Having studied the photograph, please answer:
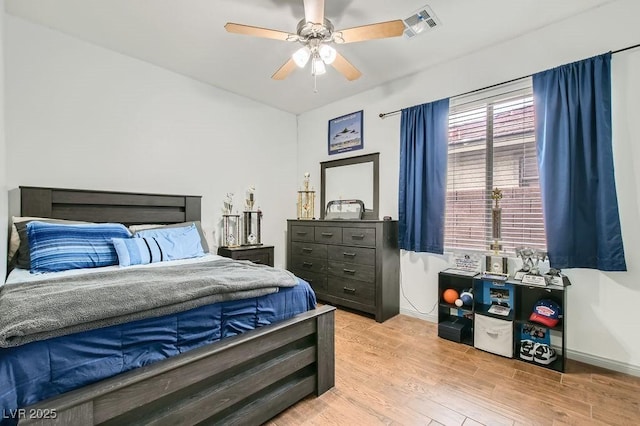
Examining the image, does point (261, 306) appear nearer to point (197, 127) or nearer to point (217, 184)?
point (217, 184)

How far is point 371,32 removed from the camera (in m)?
1.97

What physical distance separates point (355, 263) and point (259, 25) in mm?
2396

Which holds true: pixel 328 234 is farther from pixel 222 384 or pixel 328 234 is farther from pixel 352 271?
pixel 222 384

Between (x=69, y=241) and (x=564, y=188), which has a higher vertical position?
(x=564, y=188)

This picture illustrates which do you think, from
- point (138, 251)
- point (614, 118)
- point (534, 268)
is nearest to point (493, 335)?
point (534, 268)

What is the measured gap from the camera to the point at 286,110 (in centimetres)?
429

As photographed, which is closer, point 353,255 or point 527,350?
point 527,350

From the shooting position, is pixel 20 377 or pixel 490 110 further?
pixel 490 110

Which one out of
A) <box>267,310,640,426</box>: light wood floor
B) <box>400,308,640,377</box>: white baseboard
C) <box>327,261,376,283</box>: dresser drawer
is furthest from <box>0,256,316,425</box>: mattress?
<box>400,308,640,377</box>: white baseboard

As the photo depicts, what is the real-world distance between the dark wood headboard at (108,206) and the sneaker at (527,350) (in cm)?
328

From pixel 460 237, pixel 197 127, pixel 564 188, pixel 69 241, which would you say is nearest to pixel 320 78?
pixel 197 127

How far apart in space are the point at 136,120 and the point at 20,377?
261 cm

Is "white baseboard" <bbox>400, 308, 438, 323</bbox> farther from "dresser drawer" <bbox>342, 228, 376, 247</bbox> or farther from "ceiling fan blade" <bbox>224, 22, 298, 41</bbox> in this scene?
"ceiling fan blade" <bbox>224, 22, 298, 41</bbox>

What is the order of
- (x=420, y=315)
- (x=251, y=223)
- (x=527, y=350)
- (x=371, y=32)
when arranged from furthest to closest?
(x=251, y=223)
(x=420, y=315)
(x=527, y=350)
(x=371, y=32)
